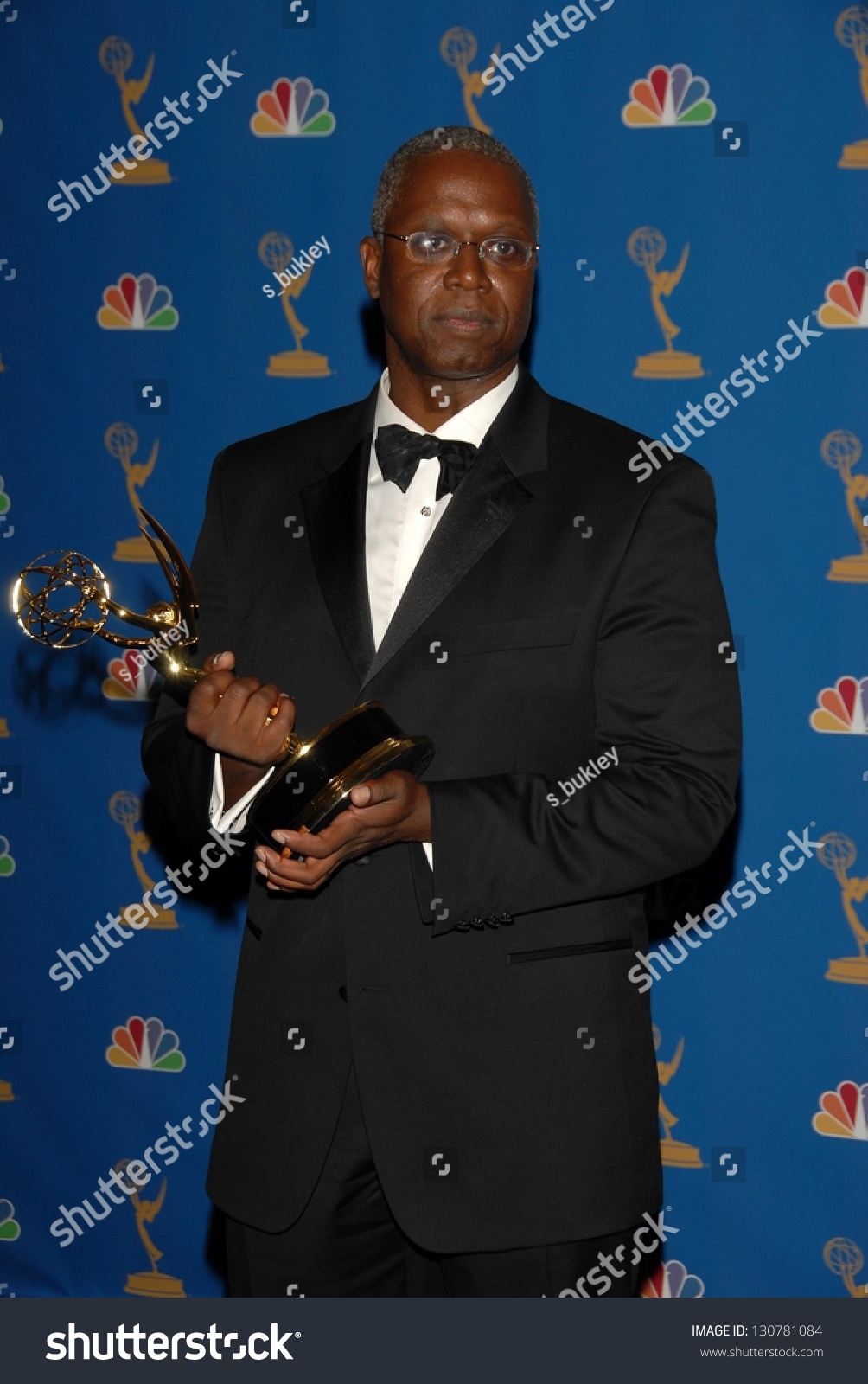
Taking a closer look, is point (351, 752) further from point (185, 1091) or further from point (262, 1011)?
point (185, 1091)

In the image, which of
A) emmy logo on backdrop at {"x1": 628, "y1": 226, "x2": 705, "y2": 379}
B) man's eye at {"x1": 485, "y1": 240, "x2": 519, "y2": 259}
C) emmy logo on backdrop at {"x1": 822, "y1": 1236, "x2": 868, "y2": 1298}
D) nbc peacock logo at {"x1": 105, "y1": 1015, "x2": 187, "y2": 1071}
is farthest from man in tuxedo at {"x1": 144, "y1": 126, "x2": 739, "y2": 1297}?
nbc peacock logo at {"x1": 105, "y1": 1015, "x2": 187, "y2": 1071}

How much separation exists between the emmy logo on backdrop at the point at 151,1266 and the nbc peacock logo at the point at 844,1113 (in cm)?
124

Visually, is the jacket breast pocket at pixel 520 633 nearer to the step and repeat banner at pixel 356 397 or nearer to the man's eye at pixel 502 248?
the man's eye at pixel 502 248

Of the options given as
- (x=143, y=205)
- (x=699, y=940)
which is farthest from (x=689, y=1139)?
(x=143, y=205)

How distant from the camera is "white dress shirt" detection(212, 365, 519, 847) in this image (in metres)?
1.71

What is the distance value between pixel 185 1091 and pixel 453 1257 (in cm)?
135

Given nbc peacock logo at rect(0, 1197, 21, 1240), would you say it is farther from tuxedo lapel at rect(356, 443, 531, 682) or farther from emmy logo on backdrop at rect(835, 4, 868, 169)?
emmy logo on backdrop at rect(835, 4, 868, 169)

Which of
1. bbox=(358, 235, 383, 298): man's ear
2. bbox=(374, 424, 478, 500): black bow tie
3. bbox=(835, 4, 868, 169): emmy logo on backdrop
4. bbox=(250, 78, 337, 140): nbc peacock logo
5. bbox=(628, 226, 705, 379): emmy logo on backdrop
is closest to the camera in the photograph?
bbox=(374, 424, 478, 500): black bow tie

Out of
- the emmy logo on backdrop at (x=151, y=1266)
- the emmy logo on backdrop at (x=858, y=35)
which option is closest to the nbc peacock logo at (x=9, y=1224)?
the emmy logo on backdrop at (x=151, y=1266)

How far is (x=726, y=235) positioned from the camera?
2.47m

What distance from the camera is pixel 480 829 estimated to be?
1.55m

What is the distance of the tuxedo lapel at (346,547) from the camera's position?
1687 mm

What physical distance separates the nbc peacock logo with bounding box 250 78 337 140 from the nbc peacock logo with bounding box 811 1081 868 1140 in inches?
72.2

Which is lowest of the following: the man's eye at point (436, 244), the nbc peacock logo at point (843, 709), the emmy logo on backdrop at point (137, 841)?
the emmy logo on backdrop at point (137, 841)
